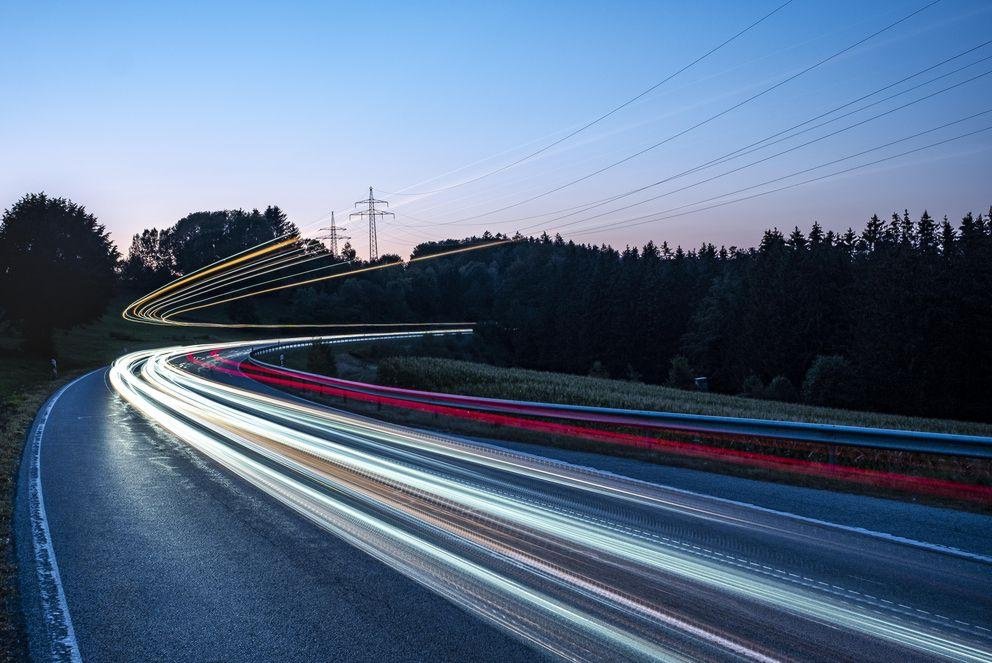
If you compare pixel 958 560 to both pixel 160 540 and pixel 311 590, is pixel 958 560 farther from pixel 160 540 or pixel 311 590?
pixel 160 540

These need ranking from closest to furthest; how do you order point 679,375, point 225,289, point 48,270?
point 48,270 → point 679,375 → point 225,289

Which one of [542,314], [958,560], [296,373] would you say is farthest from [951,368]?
[542,314]

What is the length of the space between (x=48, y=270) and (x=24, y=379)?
1433 cm

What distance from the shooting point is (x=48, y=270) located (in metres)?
48.2

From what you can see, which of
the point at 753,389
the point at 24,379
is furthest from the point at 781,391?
the point at 24,379

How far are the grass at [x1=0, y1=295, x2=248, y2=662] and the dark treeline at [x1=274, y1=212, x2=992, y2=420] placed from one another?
2211cm

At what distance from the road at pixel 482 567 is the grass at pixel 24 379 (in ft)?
0.73

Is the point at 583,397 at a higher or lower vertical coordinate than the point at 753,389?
higher

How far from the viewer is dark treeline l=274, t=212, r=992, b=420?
5175 cm

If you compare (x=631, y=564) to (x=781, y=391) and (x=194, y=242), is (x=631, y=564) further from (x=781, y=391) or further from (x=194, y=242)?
(x=194, y=242)

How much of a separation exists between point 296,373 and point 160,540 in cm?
2394

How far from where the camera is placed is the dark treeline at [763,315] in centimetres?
5175

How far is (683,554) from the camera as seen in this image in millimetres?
6781

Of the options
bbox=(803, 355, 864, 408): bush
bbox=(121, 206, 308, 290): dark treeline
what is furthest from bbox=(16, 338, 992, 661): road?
bbox=(121, 206, 308, 290): dark treeline
